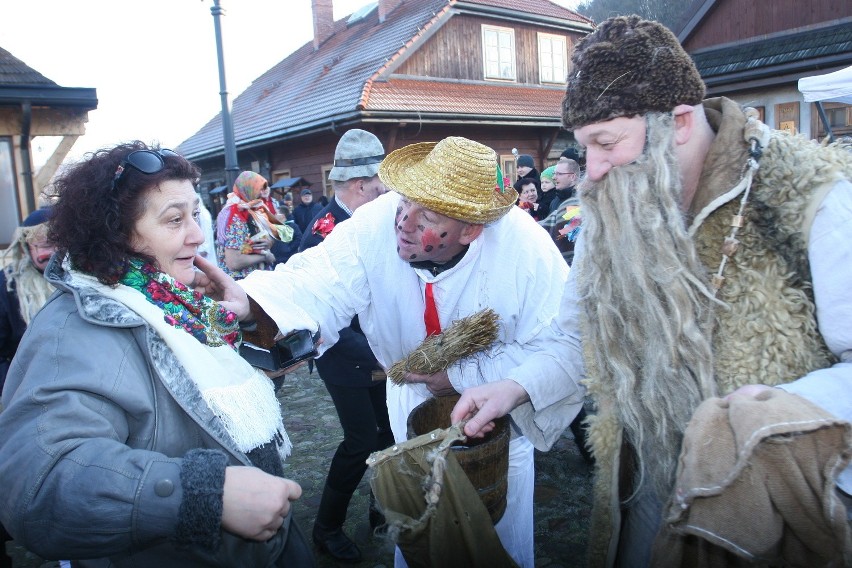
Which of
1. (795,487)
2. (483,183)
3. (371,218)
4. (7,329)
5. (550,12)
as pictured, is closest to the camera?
(795,487)

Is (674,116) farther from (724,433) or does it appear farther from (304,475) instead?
(304,475)

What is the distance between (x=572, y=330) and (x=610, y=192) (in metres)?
0.56

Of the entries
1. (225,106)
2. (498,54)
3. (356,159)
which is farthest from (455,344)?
(498,54)

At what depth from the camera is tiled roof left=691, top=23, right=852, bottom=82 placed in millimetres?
10734

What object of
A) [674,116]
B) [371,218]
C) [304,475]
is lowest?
[304,475]

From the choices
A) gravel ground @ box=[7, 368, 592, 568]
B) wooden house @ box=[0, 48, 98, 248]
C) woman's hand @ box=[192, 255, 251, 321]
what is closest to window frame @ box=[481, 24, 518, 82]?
wooden house @ box=[0, 48, 98, 248]

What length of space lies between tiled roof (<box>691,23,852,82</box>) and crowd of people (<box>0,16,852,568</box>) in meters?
11.6

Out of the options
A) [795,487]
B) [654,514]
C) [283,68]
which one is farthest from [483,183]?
[283,68]

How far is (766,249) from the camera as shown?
1534mm

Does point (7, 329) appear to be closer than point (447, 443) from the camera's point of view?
No

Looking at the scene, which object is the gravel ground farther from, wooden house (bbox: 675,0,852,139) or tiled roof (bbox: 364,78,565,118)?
tiled roof (bbox: 364,78,565,118)

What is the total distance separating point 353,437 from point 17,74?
8597 millimetres

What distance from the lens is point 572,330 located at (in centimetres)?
206

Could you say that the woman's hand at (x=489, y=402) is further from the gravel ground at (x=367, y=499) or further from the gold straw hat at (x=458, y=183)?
the gravel ground at (x=367, y=499)
